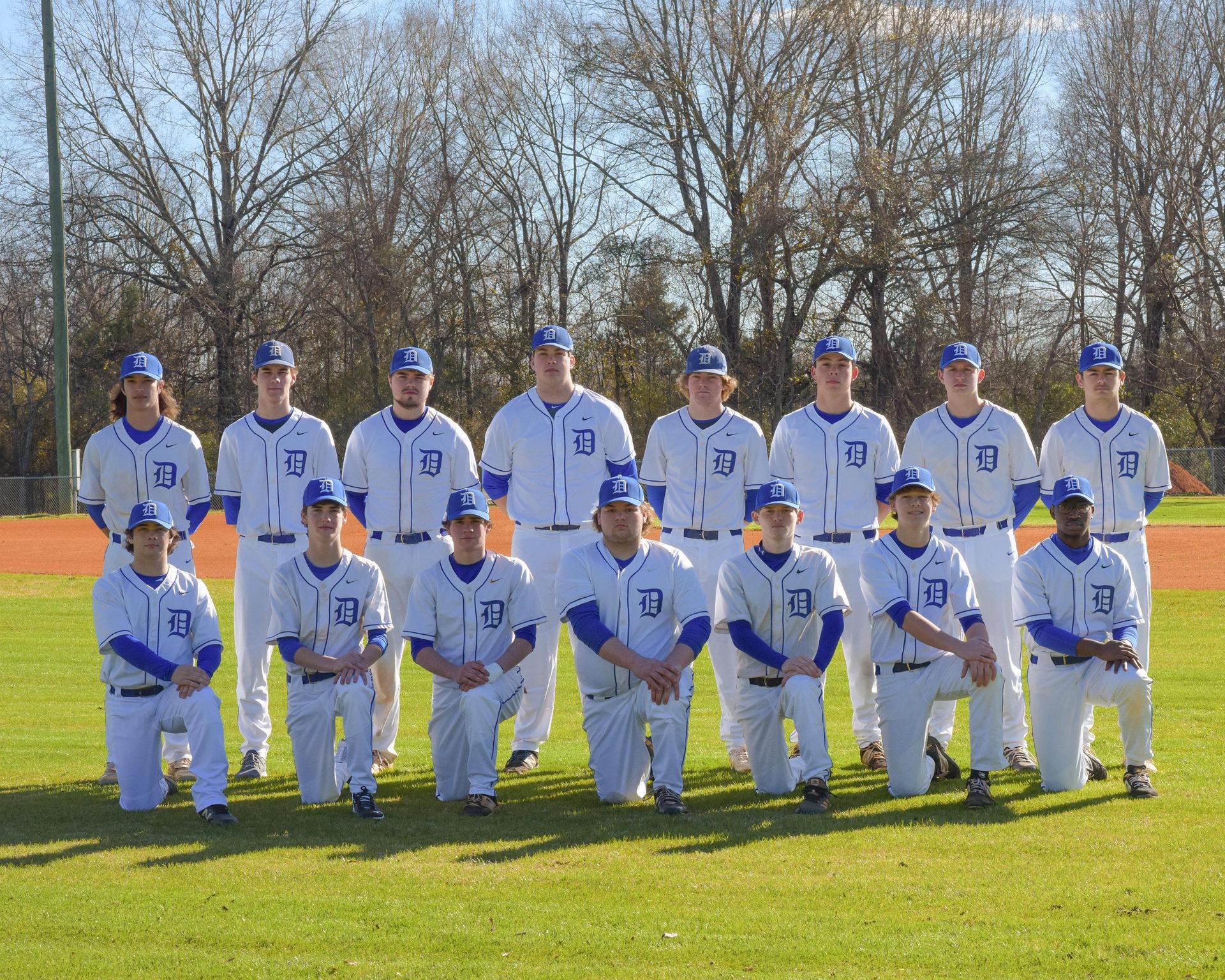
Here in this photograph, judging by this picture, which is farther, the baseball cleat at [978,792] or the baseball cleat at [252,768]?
the baseball cleat at [252,768]

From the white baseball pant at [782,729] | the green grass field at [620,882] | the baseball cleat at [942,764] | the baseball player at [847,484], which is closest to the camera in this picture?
the green grass field at [620,882]

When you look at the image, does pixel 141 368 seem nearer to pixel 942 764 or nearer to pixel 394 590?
pixel 394 590

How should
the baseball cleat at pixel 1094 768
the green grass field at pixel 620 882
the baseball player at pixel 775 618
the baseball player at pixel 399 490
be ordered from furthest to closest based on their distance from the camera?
the baseball player at pixel 399 490 → the baseball cleat at pixel 1094 768 → the baseball player at pixel 775 618 → the green grass field at pixel 620 882

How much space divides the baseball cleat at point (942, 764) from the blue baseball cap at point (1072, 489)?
56.5 inches

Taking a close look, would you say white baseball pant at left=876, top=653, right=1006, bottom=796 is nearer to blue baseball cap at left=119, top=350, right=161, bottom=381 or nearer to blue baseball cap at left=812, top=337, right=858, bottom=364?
blue baseball cap at left=812, top=337, right=858, bottom=364

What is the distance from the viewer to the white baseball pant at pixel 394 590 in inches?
294

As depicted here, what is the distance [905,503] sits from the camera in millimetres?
6680

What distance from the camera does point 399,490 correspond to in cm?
750

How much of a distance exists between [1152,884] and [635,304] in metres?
33.9

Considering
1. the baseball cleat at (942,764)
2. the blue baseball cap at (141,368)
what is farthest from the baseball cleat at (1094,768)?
the blue baseball cap at (141,368)

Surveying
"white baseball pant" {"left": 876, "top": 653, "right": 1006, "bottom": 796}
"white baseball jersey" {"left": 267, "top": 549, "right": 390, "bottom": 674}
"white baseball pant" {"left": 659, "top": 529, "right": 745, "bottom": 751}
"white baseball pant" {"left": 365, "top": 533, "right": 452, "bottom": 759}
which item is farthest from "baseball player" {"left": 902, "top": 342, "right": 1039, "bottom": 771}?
"white baseball jersey" {"left": 267, "top": 549, "right": 390, "bottom": 674}

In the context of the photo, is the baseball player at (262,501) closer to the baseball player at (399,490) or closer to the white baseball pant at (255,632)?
the white baseball pant at (255,632)

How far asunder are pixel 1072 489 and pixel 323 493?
12.6ft

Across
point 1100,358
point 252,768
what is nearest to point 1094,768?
point 1100,358
